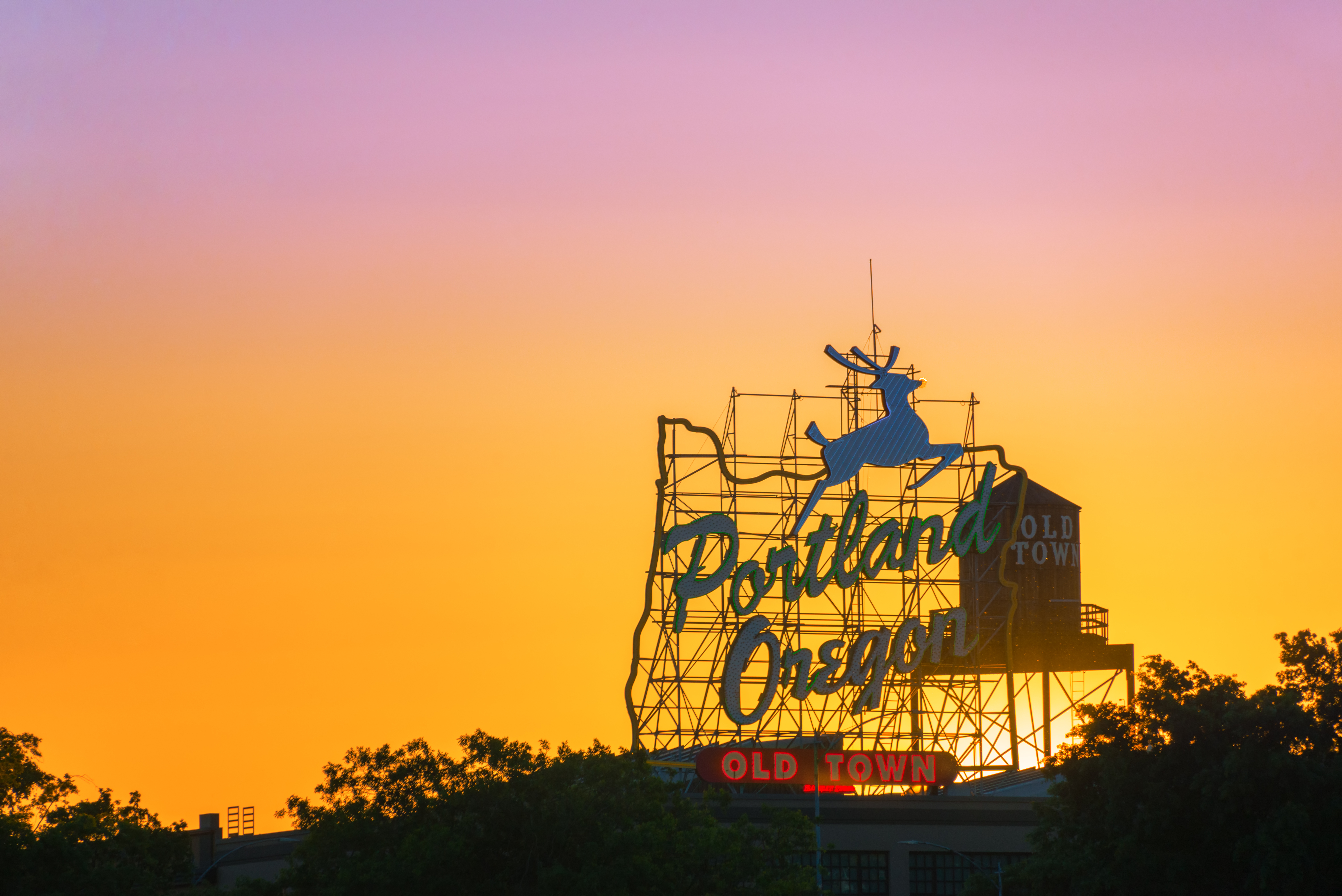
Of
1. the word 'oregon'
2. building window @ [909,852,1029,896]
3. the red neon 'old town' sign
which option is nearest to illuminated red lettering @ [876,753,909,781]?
the red neon 'old town' sign

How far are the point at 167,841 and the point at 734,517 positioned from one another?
22.2 metres

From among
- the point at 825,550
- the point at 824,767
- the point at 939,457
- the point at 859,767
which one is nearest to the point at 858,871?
the point at 859,767

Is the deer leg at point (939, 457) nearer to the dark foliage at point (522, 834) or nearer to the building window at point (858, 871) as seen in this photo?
the building window at point (858, 871)

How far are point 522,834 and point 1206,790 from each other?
56.2 feet

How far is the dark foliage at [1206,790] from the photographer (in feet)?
160

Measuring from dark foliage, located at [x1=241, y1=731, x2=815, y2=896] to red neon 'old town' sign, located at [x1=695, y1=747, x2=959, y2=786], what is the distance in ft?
27.9

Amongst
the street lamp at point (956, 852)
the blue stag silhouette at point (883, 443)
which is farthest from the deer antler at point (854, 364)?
the street lamp at point (956, 852)

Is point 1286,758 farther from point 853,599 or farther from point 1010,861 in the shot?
point 853,599

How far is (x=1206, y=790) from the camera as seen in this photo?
4909 centimetres

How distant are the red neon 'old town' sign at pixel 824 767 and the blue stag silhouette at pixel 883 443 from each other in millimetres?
9429

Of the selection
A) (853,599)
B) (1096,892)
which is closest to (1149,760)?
(1096,892)

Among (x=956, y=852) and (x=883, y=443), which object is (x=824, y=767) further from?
(x=883, y=443)

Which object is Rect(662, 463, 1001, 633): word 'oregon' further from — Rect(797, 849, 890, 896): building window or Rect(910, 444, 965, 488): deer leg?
Rect(797, 849, 890, 896): building window

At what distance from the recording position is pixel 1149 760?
169 ft
